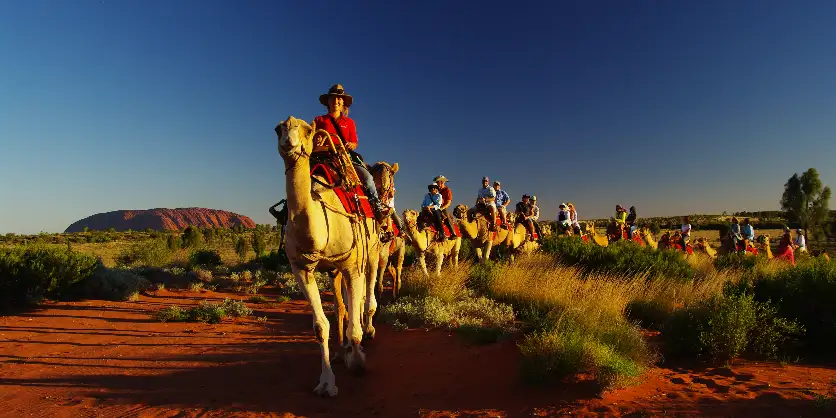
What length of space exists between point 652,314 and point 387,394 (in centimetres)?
585

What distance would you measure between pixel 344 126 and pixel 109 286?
10.2 m

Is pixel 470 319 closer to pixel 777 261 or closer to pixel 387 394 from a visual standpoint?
pixel 387 394

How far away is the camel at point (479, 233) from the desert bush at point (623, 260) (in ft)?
6.08

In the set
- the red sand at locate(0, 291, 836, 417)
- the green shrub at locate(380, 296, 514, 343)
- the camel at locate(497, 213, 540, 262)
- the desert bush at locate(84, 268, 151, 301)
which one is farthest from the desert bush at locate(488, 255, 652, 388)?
the desert bush at locate(84, 268, 151, 301)

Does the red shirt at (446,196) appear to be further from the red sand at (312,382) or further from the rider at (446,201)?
the red sand at (312,382)

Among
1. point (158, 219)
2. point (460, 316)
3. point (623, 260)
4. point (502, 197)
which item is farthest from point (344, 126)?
point (158, 219)

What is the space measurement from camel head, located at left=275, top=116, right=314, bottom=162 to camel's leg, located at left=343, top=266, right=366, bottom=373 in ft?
5.86

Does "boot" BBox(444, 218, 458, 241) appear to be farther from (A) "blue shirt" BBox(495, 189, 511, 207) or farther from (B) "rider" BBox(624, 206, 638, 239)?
(B) "rider" BBox(624, 206, 638, 239)

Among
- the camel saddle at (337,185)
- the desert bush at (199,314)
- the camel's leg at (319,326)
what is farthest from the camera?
the desert bush at (199,314)

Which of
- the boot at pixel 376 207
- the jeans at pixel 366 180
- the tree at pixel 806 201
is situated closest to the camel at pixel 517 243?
the boot at pixel 376 207

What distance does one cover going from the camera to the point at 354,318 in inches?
234

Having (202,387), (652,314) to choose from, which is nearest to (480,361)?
(202,387)

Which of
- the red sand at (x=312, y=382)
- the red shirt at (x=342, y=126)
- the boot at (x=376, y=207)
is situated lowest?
the red sand at (x=312, y=382)

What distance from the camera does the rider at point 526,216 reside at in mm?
17766
